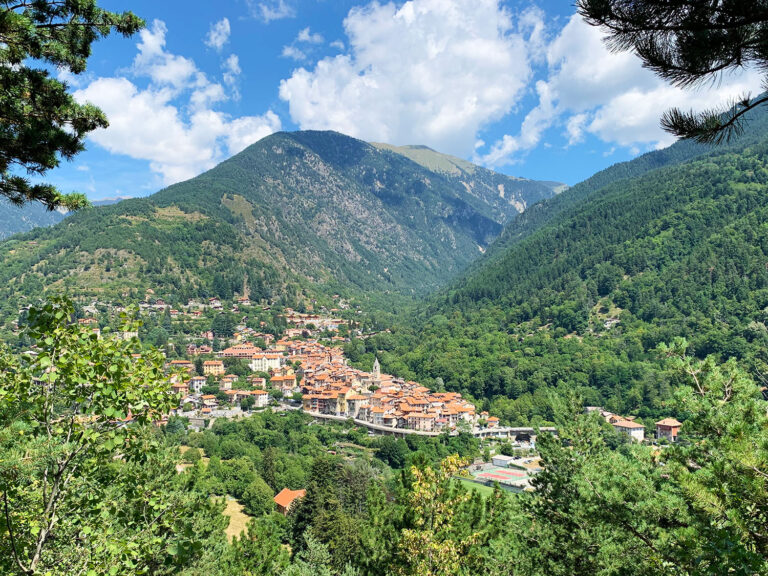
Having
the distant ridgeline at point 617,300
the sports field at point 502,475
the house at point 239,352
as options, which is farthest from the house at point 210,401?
the sports field at point 502,475

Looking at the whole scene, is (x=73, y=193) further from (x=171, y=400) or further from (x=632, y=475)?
(x=632, y=475)

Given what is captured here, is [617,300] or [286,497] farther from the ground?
[617,300]

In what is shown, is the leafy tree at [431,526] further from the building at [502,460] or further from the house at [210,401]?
the house at [210,401]

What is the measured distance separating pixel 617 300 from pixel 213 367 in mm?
67015

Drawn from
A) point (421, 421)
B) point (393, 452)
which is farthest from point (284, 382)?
point (393, 452)

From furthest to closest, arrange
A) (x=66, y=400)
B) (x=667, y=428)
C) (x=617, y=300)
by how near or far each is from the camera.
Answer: (x=617, y=300)
(x=667, y=428)
(x=66, y=400)

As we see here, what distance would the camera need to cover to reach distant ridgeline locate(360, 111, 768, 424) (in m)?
58.0

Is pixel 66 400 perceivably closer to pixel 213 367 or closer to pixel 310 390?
pixel 310 390

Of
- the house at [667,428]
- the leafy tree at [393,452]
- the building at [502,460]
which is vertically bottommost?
the building at [502,460]

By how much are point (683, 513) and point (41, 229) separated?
470 feet

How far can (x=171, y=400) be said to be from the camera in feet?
12.1

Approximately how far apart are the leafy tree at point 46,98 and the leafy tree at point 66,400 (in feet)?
6.20

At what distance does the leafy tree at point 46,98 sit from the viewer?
4.38 metres

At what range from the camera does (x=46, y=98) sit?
464 centimetres
